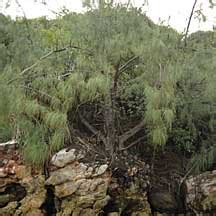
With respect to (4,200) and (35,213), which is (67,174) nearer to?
(35,213)

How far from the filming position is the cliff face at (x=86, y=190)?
185 inches

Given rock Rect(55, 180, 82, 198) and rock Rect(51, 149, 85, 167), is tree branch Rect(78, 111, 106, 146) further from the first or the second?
rock Rect(55, 180, 82, 198)

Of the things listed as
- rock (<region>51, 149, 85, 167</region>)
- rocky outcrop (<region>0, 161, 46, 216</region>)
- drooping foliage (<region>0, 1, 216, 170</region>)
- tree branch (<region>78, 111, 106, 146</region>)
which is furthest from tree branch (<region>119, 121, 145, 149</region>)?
rocky outcrop (<region>0, 161, 46, 216</region>)

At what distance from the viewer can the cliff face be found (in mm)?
4699

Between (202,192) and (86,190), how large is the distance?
4.19 feet

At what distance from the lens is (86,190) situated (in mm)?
4691

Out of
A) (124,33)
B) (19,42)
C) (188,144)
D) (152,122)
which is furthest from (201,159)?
(19,42)

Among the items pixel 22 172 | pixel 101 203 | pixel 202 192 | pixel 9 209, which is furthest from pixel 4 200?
pixel 202 192

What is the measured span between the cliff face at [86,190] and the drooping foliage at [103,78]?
0.20 meters

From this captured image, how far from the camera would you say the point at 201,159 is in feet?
16.8

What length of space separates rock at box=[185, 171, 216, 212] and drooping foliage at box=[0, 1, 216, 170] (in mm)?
285

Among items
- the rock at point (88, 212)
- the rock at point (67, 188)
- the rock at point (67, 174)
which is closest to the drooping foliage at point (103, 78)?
the rock at point (67, 174)

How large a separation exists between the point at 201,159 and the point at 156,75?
3.82 ft

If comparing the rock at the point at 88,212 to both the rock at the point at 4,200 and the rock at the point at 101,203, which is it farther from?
the rock at the point at 4,200
